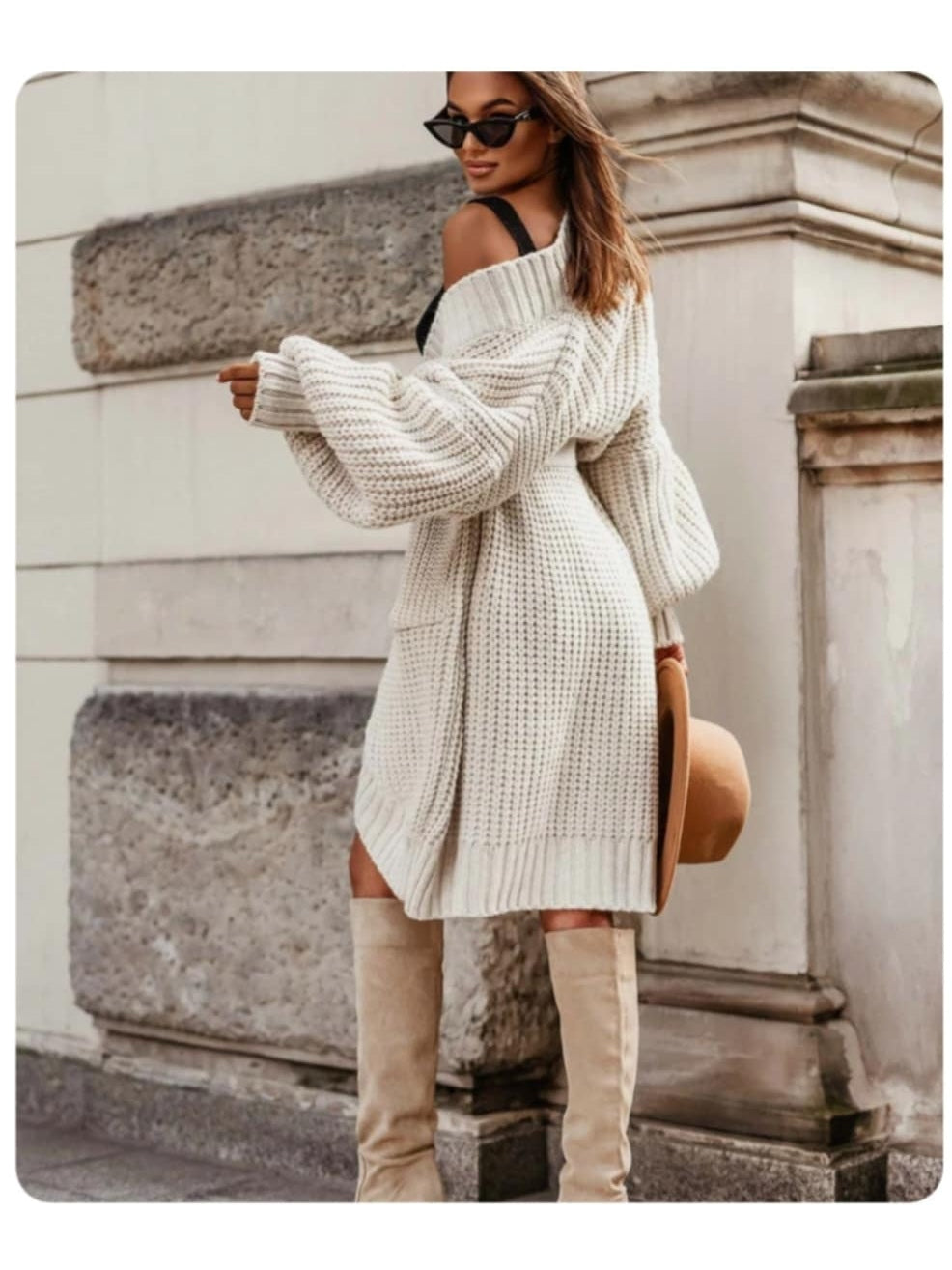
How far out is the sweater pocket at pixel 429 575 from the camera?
324 centimetres

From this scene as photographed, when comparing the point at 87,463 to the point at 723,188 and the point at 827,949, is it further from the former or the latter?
the point at 827,949

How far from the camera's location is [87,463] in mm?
4797

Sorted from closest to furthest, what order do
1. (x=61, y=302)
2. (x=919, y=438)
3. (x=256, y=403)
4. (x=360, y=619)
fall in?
(x=256, y=403), (x=919, y=438), (x=360, y=619), (x=61, y=302)

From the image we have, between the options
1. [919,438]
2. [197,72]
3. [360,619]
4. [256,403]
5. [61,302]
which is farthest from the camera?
[61,302]

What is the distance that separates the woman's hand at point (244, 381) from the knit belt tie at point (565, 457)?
43cm

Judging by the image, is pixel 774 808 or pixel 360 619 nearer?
pixel 774 808

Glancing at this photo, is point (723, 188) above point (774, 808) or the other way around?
above

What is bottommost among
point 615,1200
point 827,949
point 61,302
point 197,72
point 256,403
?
point 615,1200

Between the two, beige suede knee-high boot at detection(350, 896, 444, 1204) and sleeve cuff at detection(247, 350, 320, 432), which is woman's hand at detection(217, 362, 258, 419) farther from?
beige suede knee-high boot at detection(350, 896, 444, 1204)

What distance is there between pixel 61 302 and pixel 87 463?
356mm

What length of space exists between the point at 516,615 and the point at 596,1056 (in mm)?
639

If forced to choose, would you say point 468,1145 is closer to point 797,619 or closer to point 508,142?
point 797,619

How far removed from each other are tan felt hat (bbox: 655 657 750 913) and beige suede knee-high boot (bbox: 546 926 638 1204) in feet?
0.37
